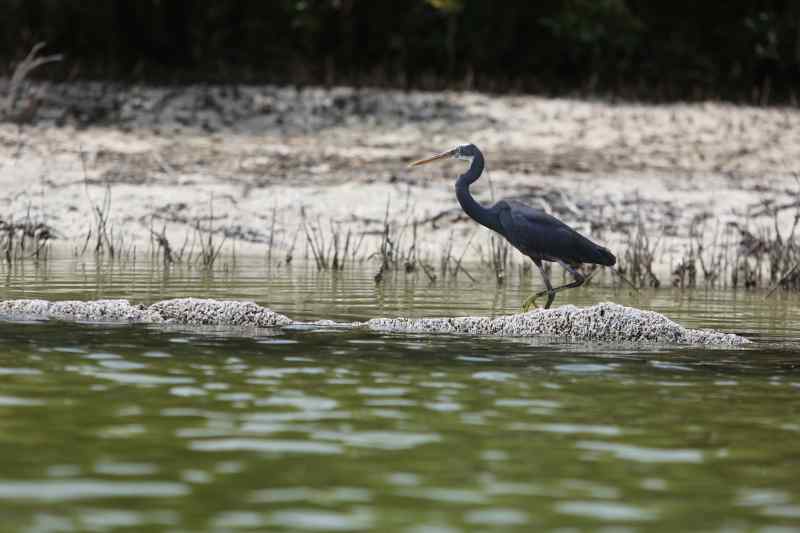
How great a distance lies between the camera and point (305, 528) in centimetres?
498

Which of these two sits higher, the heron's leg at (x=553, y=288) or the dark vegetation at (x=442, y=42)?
the dark vegetation at (x=442, y=42)

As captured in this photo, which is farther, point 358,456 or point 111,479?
point 358,456

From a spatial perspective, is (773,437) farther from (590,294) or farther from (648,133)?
(648,133)

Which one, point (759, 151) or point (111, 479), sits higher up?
point (759, 151)

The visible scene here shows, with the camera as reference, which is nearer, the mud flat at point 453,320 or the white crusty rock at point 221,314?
the mud flat at point 453,320

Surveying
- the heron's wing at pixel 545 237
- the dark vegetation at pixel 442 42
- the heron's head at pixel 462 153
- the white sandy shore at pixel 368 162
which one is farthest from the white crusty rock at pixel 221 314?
the dark vegetation at pixel 442 42

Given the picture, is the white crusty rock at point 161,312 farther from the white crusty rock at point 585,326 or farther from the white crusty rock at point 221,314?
the white crusty rock at point 585,326

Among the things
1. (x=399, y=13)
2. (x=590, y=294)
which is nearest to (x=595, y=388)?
(x=590, y=294)

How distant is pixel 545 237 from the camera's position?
11.9m

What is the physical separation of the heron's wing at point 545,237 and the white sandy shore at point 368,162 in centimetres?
411

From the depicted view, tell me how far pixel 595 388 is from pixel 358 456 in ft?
7.00

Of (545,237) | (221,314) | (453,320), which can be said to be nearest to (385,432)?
(453,320)

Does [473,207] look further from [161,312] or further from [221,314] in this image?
[161,312]

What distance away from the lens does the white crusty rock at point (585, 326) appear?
32.2ft
